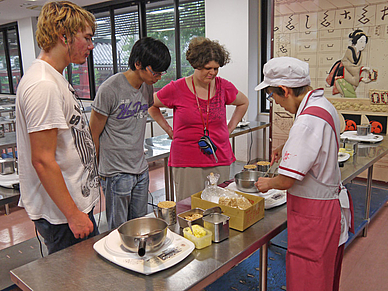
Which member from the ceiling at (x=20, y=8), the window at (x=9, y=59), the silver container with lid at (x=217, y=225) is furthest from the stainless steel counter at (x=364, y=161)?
the window at (x=9, y=59)

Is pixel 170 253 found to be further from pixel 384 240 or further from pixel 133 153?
pixel 384 240

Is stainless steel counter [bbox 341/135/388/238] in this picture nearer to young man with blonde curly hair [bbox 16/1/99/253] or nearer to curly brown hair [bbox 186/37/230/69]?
curly brown hair [bbox 186/37/230/69]

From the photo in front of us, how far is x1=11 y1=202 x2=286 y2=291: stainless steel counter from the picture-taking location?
101 cm

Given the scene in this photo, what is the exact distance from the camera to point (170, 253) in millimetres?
1131

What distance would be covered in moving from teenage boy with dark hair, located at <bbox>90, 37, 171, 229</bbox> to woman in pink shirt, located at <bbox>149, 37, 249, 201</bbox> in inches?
10.5

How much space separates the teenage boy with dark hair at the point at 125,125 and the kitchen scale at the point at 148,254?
528 millimetres

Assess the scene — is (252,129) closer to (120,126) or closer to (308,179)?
(120,126)

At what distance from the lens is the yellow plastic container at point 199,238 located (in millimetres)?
1200

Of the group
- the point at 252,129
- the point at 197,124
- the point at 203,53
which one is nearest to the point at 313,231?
the point at 197,124

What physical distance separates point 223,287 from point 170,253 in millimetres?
994

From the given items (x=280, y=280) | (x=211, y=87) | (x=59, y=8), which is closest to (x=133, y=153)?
(x=211, y=87)

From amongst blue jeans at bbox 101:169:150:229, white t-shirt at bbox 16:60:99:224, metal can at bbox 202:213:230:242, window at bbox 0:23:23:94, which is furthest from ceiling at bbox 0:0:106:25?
metal can at bbox 202:213:230:242

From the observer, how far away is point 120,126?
171cm

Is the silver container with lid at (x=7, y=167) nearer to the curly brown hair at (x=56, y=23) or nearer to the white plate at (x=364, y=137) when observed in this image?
the curly brown hair at (x=56, y=23)
